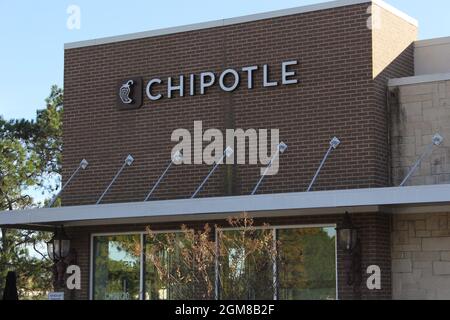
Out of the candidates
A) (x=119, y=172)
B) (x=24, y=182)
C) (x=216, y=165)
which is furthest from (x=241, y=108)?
(x=24, y=182)

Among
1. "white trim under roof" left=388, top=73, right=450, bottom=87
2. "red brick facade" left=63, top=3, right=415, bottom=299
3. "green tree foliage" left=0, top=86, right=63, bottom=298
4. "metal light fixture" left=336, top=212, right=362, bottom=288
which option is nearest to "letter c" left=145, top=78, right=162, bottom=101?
"red brick facade" left=63, top=3, right=415, bottom=299

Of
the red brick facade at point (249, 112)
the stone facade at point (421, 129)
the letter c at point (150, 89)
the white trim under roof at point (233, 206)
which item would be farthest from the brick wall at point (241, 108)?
the white trim under roof at point (233, 206)

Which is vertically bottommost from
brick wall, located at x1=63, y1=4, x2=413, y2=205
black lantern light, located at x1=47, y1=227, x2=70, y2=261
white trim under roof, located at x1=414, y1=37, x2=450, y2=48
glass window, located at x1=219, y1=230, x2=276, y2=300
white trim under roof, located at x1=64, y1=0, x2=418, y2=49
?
glass window, located at x1=219, y1=230, x2=276, y2=300

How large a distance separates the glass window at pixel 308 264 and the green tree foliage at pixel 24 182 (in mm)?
15241

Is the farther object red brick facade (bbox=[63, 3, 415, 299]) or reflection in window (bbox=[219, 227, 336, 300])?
red brick facade (bbox=[63, 3, 415, 299])

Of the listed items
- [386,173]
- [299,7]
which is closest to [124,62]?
[299,7]

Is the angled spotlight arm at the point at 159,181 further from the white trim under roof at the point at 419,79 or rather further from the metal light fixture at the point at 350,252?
the white trim under roof at the point at 419,79

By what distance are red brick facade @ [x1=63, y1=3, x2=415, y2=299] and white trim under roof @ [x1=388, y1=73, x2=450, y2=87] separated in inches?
8.5

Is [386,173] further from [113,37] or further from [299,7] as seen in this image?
[113,37]

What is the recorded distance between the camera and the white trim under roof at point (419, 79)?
45.4 ft

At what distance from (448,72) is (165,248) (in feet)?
19.5

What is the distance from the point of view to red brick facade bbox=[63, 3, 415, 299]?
13.9m

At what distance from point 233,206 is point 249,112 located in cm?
238

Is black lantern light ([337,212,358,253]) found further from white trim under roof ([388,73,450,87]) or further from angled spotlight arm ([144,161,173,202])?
angled spotlight arm ([144,161,173,202])
